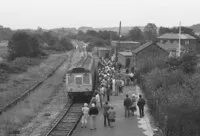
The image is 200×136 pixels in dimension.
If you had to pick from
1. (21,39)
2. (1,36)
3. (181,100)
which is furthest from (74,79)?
(1,36)

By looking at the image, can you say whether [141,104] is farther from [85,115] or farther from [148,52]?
[148,52]

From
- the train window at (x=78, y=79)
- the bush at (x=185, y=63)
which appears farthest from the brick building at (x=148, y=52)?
the train window at (x=78, y=79)

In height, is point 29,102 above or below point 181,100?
below

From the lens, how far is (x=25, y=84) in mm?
32906

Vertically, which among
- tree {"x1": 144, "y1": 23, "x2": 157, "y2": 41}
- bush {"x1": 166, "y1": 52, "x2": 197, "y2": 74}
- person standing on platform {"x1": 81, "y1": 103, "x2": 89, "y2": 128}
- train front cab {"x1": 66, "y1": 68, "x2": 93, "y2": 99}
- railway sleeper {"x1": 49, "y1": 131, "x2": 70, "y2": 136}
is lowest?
railway sleeper {"x1": 49, "y1": 131, "x2": 70, "y2": 136}

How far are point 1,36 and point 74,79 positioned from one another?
14438cm

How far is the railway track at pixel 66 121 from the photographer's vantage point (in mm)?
15938

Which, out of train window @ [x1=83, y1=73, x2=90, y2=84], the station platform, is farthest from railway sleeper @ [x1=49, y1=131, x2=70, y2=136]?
train window @ [x1=83, y1=73, x2=90, y2=84]

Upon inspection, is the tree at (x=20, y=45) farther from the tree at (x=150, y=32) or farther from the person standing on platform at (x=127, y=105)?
the tree at (x=150, y=32)

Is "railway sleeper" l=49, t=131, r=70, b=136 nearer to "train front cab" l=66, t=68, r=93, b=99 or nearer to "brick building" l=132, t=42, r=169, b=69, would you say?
"train front cab" l=66, t=68, r=93, b=99

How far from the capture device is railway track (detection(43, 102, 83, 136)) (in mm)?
15938

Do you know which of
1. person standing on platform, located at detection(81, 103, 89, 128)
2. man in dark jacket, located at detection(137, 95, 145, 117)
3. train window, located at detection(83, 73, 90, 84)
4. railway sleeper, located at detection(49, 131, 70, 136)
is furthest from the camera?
train window, located at detection(83, 73, 90, 84)

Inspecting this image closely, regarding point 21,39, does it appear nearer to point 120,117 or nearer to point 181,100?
point 120,117

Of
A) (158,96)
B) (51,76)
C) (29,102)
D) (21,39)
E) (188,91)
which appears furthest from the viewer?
(21,39)
